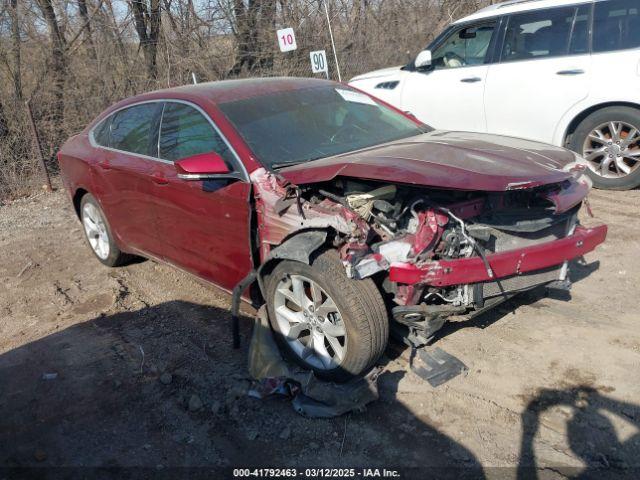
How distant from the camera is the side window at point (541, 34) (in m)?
6.51

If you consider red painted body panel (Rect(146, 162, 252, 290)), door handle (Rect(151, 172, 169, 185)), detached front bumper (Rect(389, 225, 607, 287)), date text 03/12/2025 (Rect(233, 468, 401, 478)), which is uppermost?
door handle (Rect(151, 172, 169, 185))

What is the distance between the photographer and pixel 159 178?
4.35 meters

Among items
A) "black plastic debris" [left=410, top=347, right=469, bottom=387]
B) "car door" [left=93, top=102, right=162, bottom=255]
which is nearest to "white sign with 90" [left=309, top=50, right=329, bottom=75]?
"car door" [left=93, top=102, right=162, bottom=255]

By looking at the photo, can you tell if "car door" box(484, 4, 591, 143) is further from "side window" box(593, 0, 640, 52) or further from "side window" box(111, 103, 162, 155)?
"side window" box(111, 103, 162, 155)

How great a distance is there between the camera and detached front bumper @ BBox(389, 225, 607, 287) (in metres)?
3.05

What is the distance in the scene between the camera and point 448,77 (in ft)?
24.0

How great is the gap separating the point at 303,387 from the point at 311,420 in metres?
0.20

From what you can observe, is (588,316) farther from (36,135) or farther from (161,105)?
(36,135)

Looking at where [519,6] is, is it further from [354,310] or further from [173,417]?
[173,417]

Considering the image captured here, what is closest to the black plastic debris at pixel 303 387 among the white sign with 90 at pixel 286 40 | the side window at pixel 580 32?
the side window at pixel 580 32

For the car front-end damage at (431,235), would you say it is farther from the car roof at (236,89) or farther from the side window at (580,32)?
the side window at (580,32)

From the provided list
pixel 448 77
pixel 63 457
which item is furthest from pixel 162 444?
pixel 448 77

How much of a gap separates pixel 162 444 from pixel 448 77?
5.73 m

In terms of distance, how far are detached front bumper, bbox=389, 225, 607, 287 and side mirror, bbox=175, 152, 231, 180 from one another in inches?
51.1
